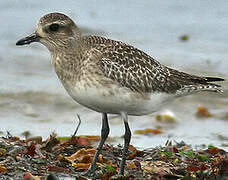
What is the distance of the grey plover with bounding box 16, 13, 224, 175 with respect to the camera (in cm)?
738

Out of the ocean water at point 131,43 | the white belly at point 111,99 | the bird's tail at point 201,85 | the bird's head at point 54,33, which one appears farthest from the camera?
the ocean water at point 131,43

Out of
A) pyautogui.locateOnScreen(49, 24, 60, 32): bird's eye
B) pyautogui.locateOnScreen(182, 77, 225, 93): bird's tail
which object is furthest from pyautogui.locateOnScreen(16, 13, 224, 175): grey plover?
pyautogui.locateOnScreen(182, 77, 225, 93): bird's tail

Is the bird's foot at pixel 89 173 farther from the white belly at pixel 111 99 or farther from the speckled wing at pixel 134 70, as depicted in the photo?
the speckled wing at pixel 134 70

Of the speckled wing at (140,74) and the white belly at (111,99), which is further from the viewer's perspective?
the speckled wing at (140,74)

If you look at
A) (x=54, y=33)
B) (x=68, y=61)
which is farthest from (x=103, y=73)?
(x=54, y=33)

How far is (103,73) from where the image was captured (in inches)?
293

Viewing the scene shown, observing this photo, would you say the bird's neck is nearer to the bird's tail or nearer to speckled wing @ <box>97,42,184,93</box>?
speckled wing @ <box>97,42,184,93</box>

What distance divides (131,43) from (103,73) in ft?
27.3

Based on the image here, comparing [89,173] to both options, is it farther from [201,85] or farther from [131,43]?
[131,43]

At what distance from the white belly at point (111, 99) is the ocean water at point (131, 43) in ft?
7.91

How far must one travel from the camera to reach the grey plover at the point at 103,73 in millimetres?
7383

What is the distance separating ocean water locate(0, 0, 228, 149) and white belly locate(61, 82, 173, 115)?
241 cm

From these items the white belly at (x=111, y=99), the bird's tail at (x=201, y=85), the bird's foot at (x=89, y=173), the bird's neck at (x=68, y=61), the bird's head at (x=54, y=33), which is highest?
the bird's head at (x=54, y=33)

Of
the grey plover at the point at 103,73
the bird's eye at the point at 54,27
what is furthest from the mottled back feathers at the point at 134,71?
the bird's eye at the point at 54,27
